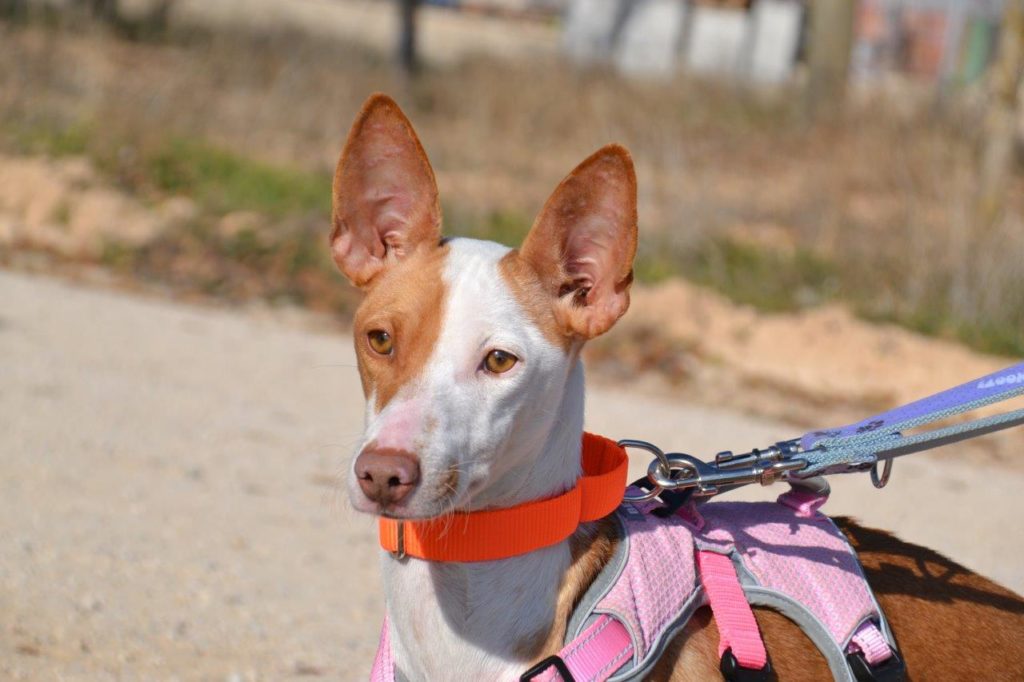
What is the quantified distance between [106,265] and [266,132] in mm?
4294

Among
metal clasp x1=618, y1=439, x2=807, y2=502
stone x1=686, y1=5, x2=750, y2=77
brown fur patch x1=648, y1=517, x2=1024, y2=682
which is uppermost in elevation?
metal clasp x1=618, y1=439, x2=807, y2=502

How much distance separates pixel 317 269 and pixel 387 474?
7853 mm

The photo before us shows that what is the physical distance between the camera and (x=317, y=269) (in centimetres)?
1020

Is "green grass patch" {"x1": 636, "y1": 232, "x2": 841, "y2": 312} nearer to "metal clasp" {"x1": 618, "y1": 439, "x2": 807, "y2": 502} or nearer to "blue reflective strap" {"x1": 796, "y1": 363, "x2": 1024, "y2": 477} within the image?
"blue reflective strap" {"x1": 796, "y1": 363, "x2": 1024, "y2": 477}

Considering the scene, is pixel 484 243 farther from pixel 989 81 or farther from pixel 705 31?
pixel 705 31

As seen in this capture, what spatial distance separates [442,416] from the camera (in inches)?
103

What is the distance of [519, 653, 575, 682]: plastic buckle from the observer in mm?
2607

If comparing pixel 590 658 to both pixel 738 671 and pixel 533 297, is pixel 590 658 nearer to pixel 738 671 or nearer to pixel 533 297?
pixel 738 671

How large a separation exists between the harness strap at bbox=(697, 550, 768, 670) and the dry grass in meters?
6.98

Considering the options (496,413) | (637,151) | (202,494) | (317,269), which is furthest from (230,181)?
(496,413)

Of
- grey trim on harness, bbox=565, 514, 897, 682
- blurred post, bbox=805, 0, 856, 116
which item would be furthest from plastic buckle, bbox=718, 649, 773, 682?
blurred post, bbox=805, 0, 856, 116

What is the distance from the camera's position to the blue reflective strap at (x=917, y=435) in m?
3.02

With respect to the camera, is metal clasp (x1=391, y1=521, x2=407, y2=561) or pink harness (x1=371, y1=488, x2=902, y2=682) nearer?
pink harness (x1=371, y1=488, x2=902, y2=682)

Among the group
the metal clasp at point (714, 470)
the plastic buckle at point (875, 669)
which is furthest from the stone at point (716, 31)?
the plastic buckle at point (875, 669)
